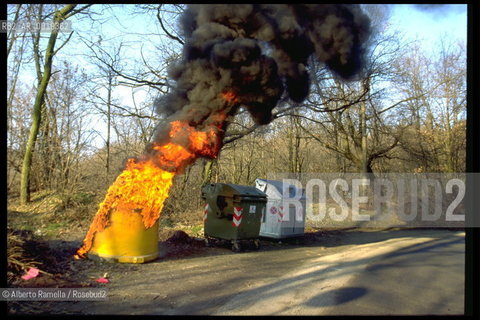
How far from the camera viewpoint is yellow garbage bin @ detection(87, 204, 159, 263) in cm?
708

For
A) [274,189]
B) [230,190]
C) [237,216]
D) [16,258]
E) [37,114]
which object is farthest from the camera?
[37,114]

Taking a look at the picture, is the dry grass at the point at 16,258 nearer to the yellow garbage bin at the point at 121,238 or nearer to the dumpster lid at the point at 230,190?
the yellow garbage bin at the point at 121,238

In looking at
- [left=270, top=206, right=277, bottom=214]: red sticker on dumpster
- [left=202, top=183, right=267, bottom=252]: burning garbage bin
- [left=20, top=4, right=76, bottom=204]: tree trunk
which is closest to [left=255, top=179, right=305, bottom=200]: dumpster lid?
[left=270, top=206, right=277, bottom=214]: red sticker on dumpster

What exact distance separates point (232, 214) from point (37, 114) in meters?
8.40

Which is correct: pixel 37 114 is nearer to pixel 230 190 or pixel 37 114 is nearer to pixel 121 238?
pixel 230 190

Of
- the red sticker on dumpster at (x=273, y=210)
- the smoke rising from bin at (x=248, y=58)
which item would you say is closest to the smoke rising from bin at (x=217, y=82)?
the smoke rising from bin at (x=248, y=58)

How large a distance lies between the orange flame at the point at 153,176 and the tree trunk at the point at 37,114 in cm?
471

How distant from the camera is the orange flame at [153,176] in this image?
7184 mm

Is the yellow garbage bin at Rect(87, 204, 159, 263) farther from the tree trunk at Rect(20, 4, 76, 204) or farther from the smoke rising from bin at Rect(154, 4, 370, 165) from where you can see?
the tree trunk at Rect(20, 4, 76, 204)

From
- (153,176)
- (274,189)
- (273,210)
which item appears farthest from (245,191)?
(153,176)

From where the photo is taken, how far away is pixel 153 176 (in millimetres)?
7461

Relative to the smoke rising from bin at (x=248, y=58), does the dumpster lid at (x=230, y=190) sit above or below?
below

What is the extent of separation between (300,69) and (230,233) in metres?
4.62

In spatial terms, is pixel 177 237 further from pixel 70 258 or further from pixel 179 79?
pixel 179 79
